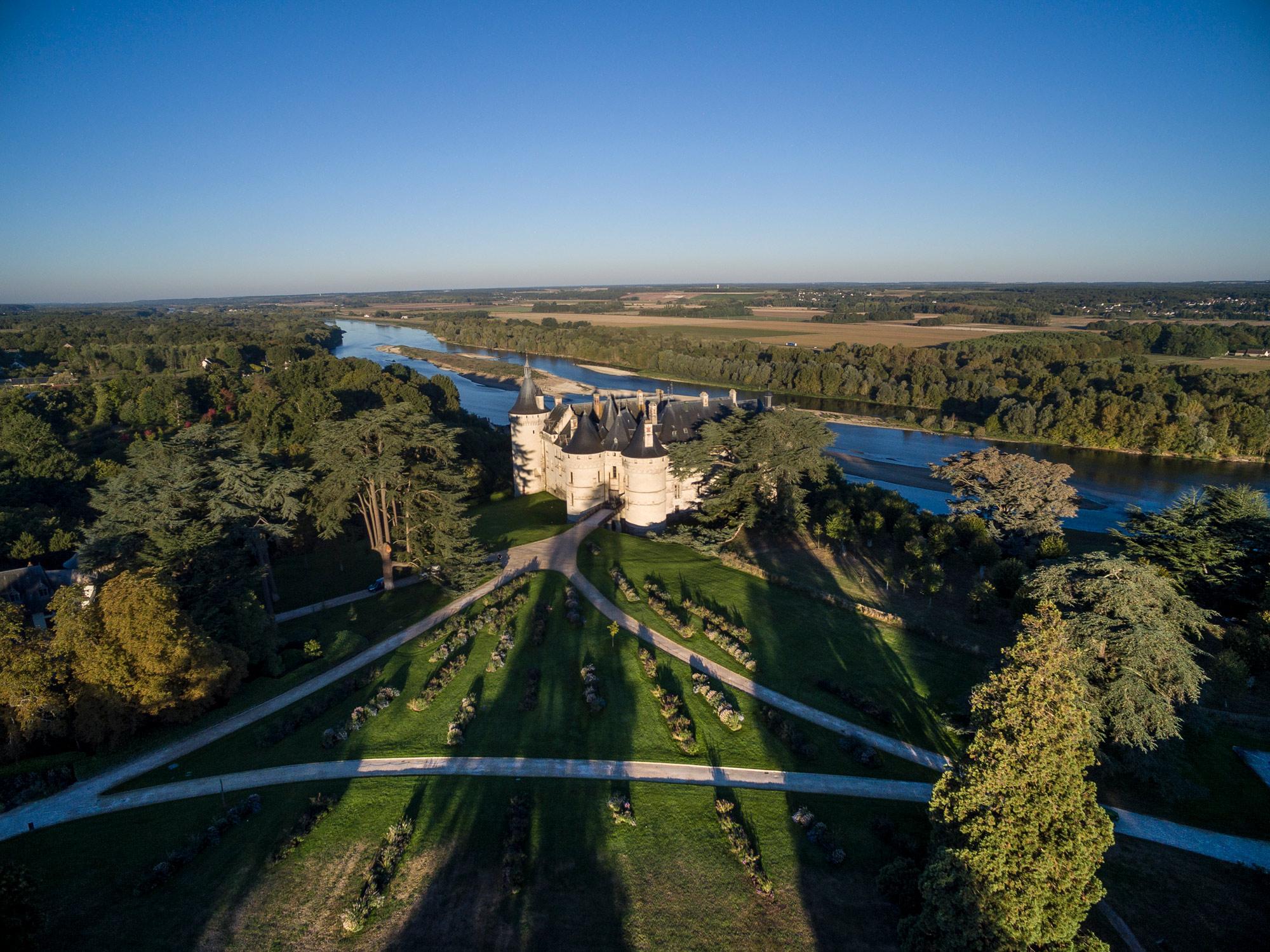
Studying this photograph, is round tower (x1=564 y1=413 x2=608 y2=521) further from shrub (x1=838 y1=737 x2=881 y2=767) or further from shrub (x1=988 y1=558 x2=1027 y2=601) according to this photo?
shrub (x1=838 y1=737 x2=881 y2=767)

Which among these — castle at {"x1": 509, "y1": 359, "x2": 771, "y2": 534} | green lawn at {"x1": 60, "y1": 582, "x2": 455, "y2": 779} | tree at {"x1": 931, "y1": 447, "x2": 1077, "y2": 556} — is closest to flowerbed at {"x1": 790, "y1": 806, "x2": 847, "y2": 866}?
green lawn at {"x1": 60, "y1": 582, "x2": 455, "y2": 779}

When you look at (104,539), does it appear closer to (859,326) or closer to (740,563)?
(740,563)

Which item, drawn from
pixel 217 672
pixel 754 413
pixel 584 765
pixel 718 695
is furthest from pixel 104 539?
pixel 754 413

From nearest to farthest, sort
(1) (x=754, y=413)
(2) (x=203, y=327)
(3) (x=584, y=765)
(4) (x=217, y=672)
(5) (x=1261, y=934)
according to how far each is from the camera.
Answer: (5) (x=1261, y=934) → (3) (x=584, y=765) → (4) (x=217, y=672) → (1) (x=754, y=413) → (2) (x=203, y=327)

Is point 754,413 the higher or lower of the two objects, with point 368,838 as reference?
higher

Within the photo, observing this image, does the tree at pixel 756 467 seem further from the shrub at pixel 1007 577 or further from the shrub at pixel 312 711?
the shrub at pixel 312 711

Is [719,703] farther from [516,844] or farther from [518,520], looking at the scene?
[518,520]

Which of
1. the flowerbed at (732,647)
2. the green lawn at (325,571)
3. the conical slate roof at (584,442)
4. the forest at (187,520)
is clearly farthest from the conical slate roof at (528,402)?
the flowerbed at (732,647)
